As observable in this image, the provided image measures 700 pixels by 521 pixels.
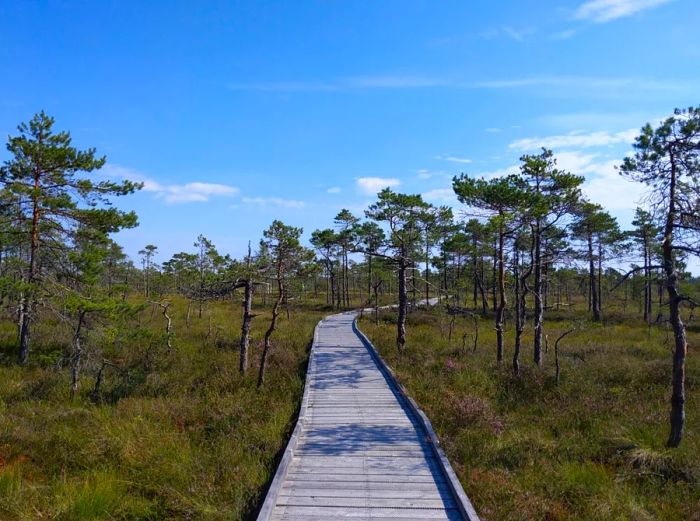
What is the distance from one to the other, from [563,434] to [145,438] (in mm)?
A: 8946

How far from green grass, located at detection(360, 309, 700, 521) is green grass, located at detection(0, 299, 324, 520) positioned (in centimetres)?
365

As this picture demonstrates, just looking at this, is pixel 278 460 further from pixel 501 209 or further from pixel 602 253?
pixel 602 253

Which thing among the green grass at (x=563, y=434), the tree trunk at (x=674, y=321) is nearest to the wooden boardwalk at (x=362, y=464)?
the green grass at (x=563, y=434)

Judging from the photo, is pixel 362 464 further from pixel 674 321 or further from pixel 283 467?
pixel 674 321

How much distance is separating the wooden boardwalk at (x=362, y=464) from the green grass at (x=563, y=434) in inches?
19.8

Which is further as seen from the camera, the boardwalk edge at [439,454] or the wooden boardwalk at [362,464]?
the wooden boardwalk at [362,464]

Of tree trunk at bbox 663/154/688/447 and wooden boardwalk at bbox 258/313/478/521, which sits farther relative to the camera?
tree trunk at bbox 663/154/688/447

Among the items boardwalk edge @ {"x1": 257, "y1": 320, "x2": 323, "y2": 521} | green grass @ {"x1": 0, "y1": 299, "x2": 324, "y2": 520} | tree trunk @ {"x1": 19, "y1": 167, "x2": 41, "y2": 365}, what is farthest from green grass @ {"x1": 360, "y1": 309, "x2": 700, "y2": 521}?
tree trunk @ {"x1": 19, "y1": 167, "x2": 41, "y2": 365}

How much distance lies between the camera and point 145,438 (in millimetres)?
9453

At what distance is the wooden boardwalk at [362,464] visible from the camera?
617 centimetres

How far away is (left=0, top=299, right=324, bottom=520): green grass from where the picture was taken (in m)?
6.82

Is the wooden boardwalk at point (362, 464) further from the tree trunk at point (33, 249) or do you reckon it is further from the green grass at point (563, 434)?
the tree trunk at point (33, 249)

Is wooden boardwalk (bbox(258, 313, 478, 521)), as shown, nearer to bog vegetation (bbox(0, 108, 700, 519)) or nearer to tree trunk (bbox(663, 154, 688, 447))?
bog vegetation (bbox(0, 108, 700, 519))

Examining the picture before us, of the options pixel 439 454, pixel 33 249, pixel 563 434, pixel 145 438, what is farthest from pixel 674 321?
pixel 33 249
